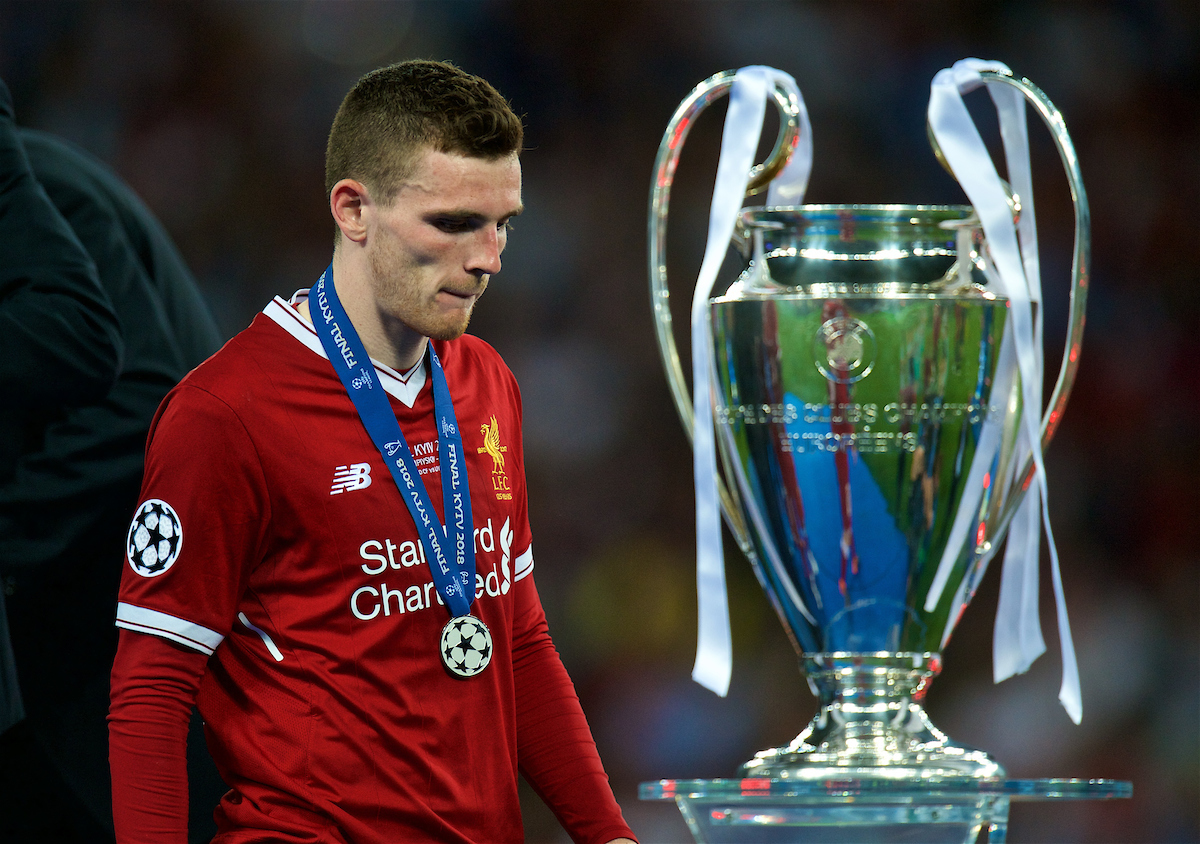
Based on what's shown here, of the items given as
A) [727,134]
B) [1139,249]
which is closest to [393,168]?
[727,134]

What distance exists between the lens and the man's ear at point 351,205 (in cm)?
117

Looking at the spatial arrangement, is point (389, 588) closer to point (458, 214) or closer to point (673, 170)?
point (458, 214)

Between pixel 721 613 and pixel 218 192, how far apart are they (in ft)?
4.30

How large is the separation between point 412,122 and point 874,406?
0.53m

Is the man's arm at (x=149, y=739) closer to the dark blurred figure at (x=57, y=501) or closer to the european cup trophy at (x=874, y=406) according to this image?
the european cup trophy at (x=874, y=406)

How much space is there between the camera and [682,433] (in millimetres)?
2434

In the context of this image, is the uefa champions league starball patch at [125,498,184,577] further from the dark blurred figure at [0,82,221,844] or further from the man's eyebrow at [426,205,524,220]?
the dark blurred figure at [0,82,221,844]

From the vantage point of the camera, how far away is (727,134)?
53.9 inches

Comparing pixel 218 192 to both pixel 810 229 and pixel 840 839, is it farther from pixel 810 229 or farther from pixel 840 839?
pixel 840 839

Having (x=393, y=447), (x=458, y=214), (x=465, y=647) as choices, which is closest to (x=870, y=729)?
(x=465, y=647)

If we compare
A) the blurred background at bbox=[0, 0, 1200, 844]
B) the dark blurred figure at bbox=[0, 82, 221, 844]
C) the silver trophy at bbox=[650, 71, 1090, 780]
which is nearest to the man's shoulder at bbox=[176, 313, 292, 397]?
the silver trophy at bbox=[650, 71, 1090, 780]

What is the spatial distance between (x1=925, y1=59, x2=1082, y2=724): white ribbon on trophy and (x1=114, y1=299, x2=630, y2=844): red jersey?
537mm

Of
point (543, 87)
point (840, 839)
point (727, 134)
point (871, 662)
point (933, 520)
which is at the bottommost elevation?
point (840, 839)

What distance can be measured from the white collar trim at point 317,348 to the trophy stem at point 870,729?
511mm
